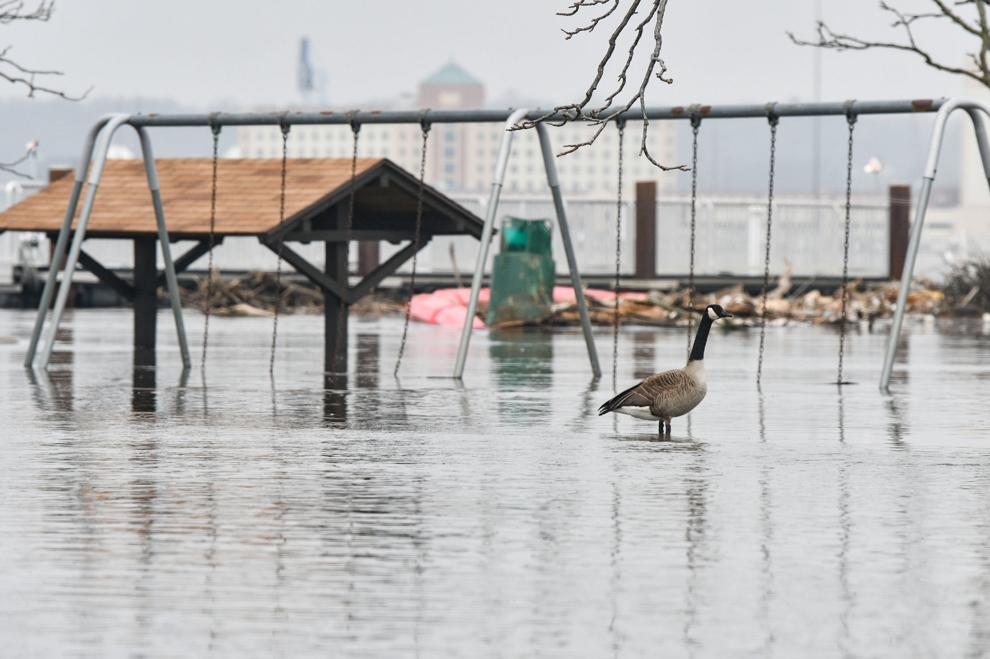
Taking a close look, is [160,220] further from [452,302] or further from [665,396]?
[452,302]

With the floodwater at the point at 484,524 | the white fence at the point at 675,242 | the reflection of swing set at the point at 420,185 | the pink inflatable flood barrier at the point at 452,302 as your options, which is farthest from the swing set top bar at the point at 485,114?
the white fence at the point at 675,242

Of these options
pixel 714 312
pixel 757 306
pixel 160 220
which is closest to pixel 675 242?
pixel 757 306

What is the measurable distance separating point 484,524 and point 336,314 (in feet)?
39.6

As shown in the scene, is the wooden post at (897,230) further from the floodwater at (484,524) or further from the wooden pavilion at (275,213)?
the floodwater at (484,524)

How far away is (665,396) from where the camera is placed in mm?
13594

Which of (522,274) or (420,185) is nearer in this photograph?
(420,185)

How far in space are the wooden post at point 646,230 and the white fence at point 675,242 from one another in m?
1.62

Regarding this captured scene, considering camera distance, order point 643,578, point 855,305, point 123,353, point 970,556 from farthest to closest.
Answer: point 855,305 < point 123,353 < point 970,556 < point 643,578

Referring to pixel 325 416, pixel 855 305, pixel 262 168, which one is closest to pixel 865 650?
pixel 325 416

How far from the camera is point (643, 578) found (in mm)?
7867

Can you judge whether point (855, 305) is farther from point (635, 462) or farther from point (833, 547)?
point (833, 547)

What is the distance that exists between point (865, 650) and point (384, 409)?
9376 mm

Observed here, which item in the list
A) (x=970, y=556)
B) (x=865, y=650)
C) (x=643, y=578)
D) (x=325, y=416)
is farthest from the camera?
(x=325, y=416)

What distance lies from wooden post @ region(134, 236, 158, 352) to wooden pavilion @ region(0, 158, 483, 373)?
2cm
